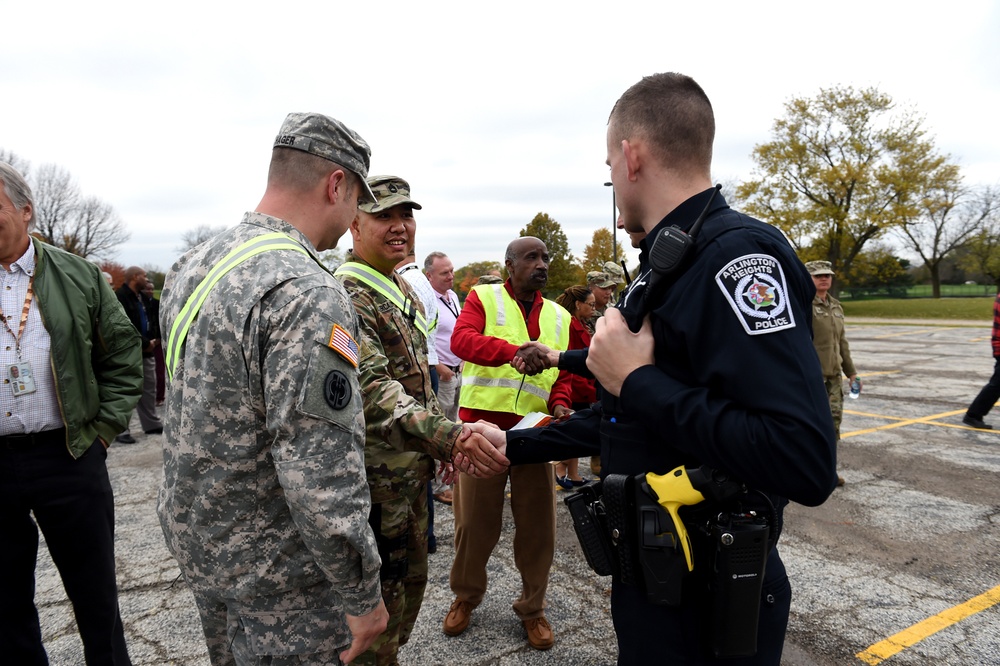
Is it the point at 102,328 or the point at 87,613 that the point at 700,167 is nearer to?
the point at 102,328

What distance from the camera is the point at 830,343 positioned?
21.0ft

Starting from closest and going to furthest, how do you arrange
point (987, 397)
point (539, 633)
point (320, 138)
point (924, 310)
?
point (320, 138) < point (539, 633) < point (987, 397) < point (924, 310)

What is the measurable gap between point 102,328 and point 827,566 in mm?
4542

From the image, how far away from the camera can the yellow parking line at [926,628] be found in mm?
3158

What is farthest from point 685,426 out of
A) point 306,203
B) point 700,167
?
point 306,203

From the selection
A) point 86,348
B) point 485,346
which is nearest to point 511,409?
point 485,346

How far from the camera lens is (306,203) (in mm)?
1896

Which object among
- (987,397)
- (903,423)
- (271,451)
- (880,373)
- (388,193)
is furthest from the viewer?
(880,373)

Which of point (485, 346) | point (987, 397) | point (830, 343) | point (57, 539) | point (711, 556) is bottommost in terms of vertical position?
point (987, 397)

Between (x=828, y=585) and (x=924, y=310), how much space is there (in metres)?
38.8

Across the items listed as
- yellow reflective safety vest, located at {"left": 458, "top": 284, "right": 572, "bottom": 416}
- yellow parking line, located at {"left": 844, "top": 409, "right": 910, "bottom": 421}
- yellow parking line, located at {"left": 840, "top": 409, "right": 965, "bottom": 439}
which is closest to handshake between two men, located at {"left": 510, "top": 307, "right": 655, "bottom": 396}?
yellow reflective safety vest, located at {"left": 458, "top": 284, "right": 572, "bottom": 416}

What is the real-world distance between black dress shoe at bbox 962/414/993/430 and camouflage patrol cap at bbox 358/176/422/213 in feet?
28.2

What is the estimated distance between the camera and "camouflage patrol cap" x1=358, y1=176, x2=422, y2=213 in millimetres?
2863

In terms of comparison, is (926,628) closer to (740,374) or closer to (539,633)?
(539,633)
